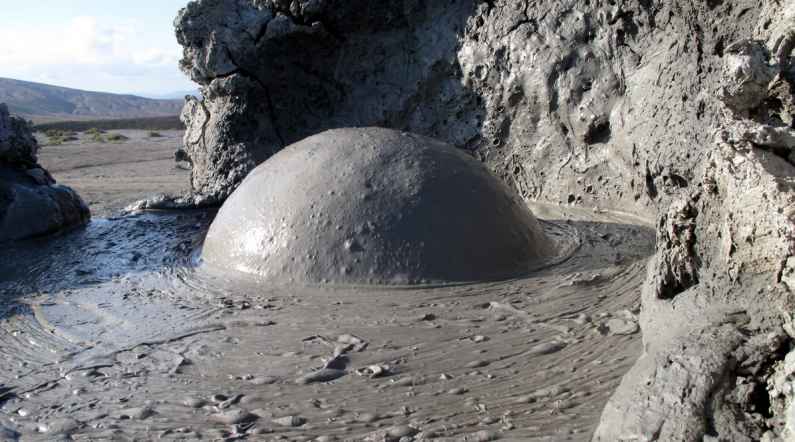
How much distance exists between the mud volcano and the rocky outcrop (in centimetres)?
248

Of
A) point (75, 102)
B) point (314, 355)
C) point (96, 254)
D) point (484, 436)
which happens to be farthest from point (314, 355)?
point (75, 102)

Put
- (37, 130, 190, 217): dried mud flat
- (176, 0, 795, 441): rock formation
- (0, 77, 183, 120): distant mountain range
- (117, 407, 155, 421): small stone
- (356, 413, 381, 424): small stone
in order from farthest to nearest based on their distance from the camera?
(0, 77, 183, 120): distant mountain range, (37, 130, 190, 217): dried mud flat, (117, 407, 155, 421): small stone, (356, 413, 381, 424): small stone, (176, 0, 795, 441): rock formation

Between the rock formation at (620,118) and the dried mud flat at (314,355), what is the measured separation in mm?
445

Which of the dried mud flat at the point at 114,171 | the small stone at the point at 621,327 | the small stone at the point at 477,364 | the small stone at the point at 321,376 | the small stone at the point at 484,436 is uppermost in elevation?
the dried mud flat at the point at 114,171

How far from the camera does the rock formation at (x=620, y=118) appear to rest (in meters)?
2.35

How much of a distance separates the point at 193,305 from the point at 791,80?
3.15m

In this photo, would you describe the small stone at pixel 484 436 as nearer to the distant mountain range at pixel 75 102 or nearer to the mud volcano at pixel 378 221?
the mud volcano at pixel 378 221

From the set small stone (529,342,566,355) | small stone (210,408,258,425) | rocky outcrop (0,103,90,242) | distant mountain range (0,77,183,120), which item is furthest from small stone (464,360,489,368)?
distant mountain range (0,77,183,120)

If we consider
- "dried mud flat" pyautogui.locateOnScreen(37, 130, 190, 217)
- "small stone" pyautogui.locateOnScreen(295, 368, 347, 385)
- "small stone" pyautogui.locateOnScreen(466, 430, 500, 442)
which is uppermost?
"dried mud flat" pyautogui.locateOnScreen(37, 130, 190, 217)

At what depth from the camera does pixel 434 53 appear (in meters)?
7.48

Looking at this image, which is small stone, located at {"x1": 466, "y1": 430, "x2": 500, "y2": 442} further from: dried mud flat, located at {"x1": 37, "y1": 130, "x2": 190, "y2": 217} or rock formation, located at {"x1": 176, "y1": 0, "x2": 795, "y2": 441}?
dried mud flat, located at {"x1": 37, "y1": 130, "x2": 190, "y2": 217}

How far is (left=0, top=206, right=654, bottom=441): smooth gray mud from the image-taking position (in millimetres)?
2832

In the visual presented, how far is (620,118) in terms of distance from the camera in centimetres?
605

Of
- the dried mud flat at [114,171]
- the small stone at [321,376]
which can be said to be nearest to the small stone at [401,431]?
the small stone at [321,376]
